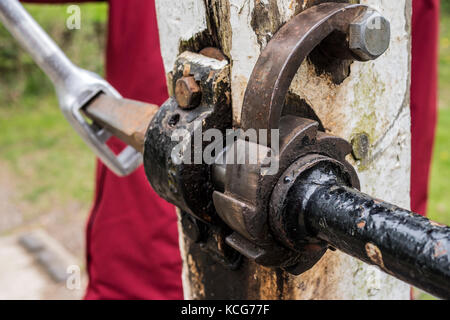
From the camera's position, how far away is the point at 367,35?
487mm

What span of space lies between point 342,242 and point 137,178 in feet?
3.67

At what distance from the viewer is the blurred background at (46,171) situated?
2.45 metres

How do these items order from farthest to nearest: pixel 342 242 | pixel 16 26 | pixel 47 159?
pixel 47 159 < pixel 16 26 < pixel 342 242

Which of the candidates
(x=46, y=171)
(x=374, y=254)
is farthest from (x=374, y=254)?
(x=46, y=171)

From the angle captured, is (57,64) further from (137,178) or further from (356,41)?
(137,178)

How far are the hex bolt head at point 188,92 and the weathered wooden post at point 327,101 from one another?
0.14ft

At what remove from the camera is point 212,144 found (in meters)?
0.56

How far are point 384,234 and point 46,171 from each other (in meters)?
3.44

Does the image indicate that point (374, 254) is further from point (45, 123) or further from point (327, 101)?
point (45, 123)

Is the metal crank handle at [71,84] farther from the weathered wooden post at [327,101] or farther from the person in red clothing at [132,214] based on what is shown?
the person in red clothing at [132,214]

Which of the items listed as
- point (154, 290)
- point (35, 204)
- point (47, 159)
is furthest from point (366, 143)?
point (47, 159)

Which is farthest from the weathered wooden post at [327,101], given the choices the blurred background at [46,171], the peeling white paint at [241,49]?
the blurred background at [46,171]

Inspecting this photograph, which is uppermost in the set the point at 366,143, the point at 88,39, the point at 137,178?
the point at 88,39
